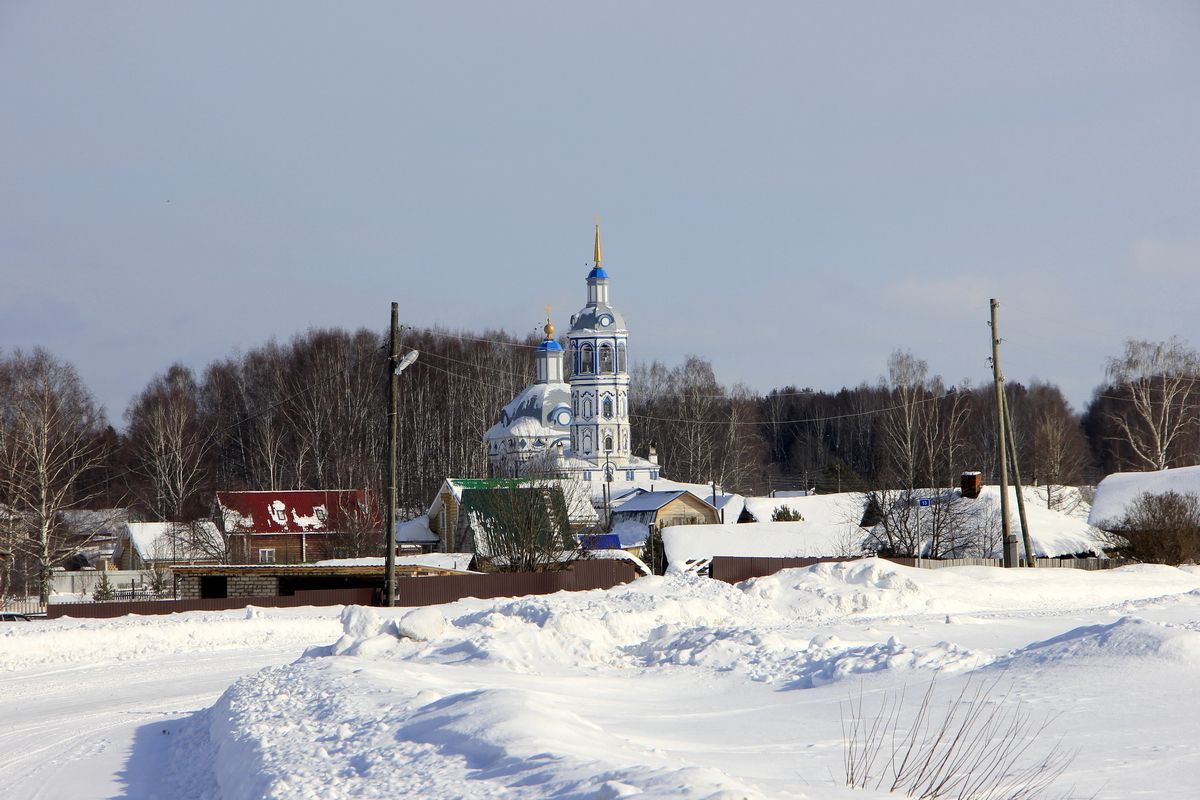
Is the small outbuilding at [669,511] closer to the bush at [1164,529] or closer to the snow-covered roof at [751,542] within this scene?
the snow-covered roof at [751,542]

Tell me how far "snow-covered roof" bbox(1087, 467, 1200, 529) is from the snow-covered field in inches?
598

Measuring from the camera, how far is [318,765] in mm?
8688

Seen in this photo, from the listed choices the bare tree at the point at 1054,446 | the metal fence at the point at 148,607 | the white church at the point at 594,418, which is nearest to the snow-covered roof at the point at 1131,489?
the bare tree at the point at 1054,446

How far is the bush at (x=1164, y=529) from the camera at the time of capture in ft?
115

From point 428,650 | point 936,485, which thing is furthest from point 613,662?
point 936,485

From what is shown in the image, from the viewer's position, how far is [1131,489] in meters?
39.2

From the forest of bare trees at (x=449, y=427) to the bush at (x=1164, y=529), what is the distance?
737 cm

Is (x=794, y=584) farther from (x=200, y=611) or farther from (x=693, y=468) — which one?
(x=693, y=468)

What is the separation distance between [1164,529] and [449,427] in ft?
179

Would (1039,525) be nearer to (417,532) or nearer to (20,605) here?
(417,532)

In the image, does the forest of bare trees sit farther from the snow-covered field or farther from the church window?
the snow-covered field

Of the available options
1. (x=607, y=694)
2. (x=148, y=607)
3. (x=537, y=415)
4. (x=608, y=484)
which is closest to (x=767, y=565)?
(x=148, y=607)

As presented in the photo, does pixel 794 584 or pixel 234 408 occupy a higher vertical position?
pixel 234 408

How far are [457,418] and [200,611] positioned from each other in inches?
2314
